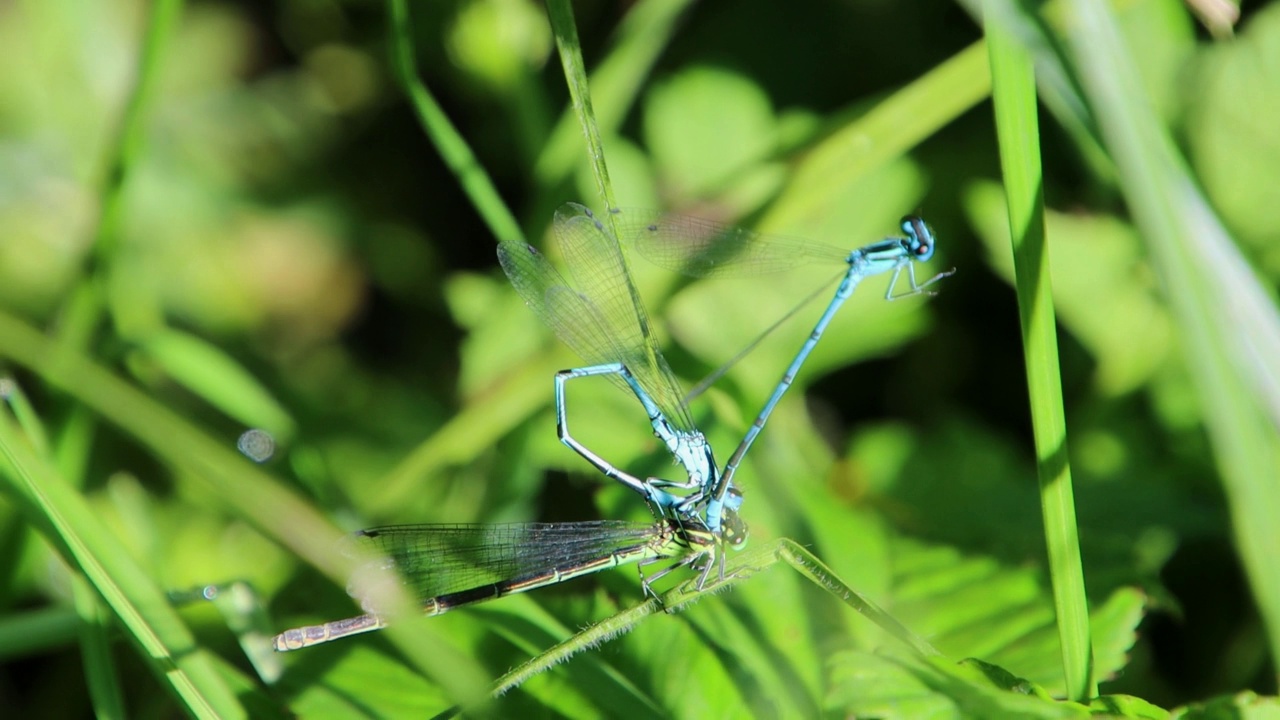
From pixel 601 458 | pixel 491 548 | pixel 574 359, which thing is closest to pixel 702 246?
pixel 574 359

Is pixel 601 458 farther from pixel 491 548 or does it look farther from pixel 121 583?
pixel 121 583

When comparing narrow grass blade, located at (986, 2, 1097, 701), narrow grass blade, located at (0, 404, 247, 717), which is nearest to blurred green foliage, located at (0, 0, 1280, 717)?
narrow grass blade, located at (0, 404, 247, 717)

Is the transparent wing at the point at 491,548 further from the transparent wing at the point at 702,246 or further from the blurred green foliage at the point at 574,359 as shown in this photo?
the transparent wing at the point at 702,246

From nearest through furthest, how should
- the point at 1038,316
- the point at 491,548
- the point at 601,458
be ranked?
the point at 1038,316 < the point at 491,548 < the point at 601,458

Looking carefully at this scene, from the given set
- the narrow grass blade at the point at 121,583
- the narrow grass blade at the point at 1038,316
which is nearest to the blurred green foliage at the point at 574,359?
the narrow grass blade at the point at 121,583

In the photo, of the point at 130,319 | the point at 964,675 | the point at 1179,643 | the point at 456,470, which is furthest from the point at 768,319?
the point at 130,319

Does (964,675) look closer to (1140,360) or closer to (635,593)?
(635,593)
